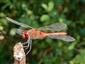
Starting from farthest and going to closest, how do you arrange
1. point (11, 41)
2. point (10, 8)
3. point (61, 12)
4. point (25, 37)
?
point (61, 12) < point (10, 8) < point (11, 41) < point (25, 37)

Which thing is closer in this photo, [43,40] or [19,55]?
[19,55]

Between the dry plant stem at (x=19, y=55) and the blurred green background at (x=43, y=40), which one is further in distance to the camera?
the blurred green background at (x=43, y=40)

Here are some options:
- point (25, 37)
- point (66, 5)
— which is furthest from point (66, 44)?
point (25, 37)

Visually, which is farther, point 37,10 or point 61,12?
point 61,12

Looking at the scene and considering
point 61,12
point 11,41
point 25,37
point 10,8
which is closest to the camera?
point 25,37

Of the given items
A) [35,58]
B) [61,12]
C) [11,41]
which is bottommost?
[35,58]

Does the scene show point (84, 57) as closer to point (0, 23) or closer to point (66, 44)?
point (66, 44)

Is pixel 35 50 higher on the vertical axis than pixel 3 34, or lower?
lower

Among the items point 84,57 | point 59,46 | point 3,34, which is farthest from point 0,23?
point 84,57

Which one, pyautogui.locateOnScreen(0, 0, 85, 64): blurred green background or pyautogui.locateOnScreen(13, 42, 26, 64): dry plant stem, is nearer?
pyautogui.locateOnScreen(13, 42, 26, 64): dry plant stem
